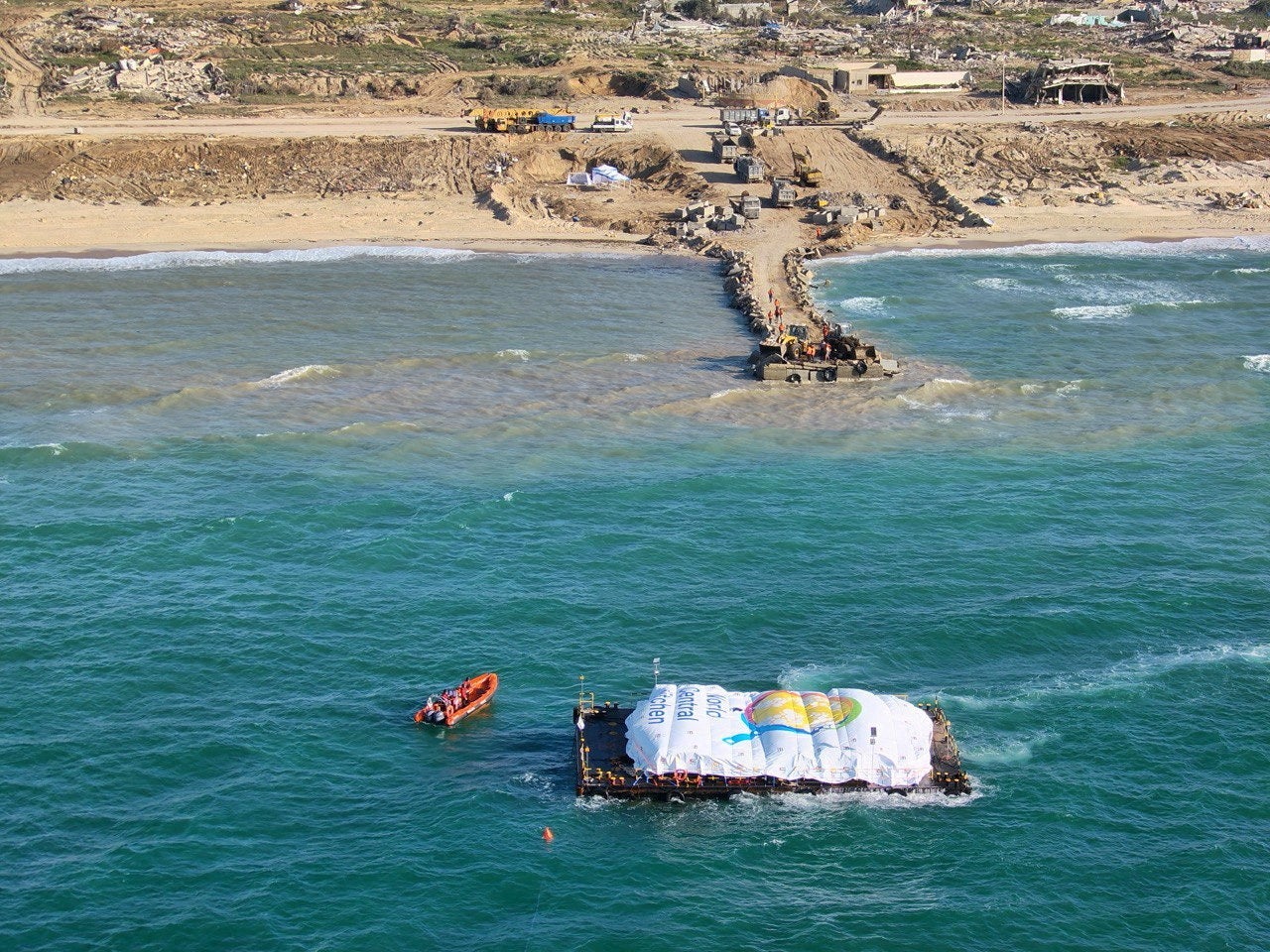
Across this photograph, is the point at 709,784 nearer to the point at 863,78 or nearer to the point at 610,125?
the point at 610,125

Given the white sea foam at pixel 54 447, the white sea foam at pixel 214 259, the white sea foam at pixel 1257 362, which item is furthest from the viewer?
the white sea foam at pixel 214 259

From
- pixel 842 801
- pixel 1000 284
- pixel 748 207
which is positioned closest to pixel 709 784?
pixel 842 801

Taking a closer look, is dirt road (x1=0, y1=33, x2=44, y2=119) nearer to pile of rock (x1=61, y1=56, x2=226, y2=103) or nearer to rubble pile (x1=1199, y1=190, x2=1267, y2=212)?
pile of rock (x1=61, y1=56, x2=226, y2=103)

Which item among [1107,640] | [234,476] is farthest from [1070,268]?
[234,476]

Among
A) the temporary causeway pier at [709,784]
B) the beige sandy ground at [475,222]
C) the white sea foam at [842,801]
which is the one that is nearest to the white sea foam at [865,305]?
the beige sandy ground at [475,222]

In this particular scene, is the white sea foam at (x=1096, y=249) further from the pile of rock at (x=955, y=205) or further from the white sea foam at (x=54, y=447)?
the white sea foam at (x=54, y=447)
